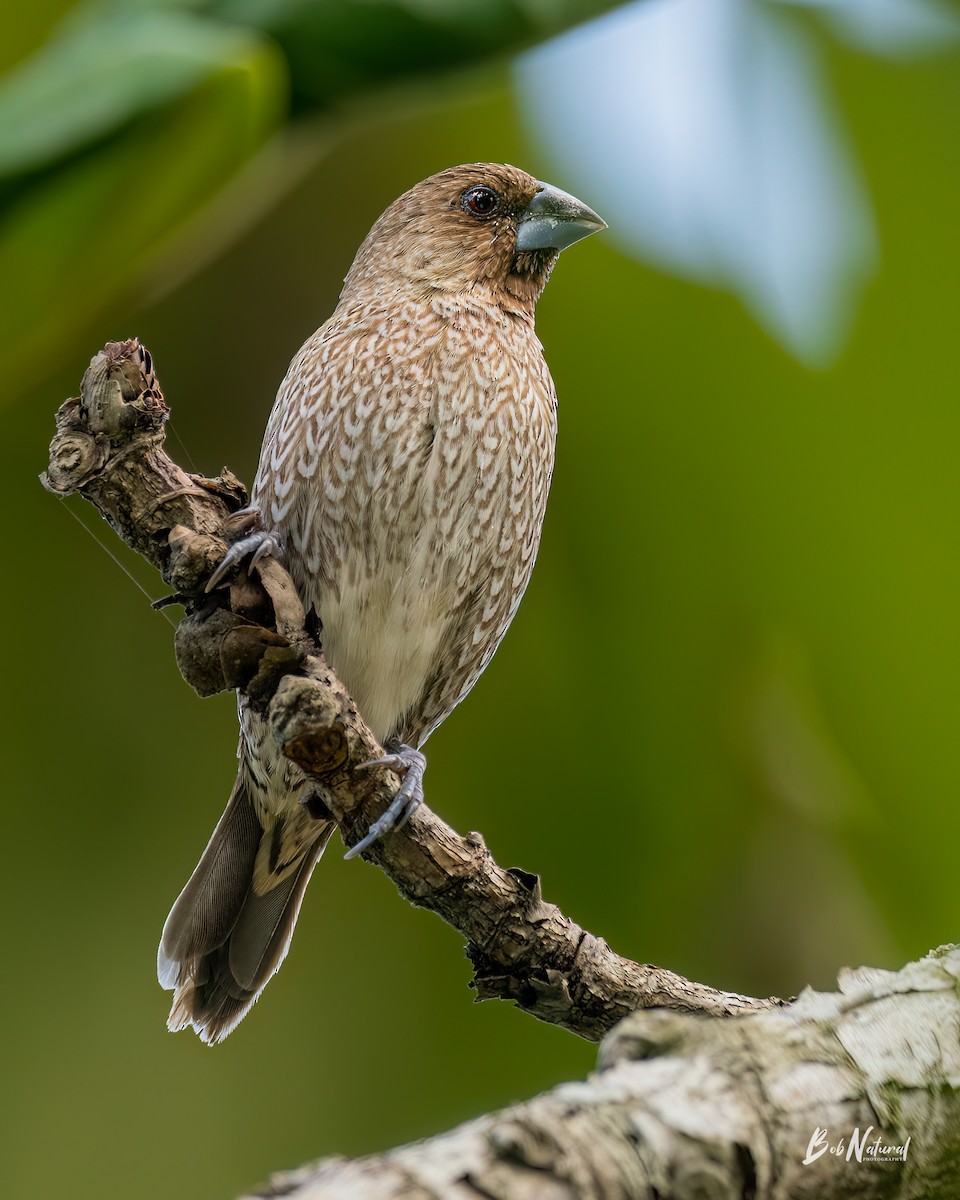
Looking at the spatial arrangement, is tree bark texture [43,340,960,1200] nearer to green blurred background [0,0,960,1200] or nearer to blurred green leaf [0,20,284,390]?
blurred green leaf [0,20,284,390]

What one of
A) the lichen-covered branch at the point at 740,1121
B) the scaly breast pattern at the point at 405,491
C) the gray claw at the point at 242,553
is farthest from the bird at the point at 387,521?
the lichen-covered branch at the point at 740,1121

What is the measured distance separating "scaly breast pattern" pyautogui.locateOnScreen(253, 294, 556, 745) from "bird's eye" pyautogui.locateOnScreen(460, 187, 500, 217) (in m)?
0.51

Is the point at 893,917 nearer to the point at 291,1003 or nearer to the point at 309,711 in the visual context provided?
the point at 291,1003

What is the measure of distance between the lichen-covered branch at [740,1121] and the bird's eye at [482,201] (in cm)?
241

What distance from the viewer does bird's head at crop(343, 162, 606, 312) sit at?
343 centimetres

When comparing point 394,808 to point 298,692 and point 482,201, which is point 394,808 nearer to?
point 298,692

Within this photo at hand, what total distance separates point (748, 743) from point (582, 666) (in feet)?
2.08

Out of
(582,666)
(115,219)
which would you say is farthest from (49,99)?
(582,666)

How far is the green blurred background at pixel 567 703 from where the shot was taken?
4.42m

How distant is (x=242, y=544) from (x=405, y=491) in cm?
69

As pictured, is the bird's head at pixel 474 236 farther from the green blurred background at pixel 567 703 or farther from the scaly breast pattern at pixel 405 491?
the green blurred background at pixel 567 703

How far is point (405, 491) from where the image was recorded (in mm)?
2873

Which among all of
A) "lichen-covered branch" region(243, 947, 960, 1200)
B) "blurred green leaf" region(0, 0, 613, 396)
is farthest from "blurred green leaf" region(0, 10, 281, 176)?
"lichen-covered branch" region(243, 947, 960, 1200)

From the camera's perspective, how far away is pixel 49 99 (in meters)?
2.93
